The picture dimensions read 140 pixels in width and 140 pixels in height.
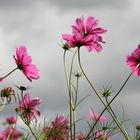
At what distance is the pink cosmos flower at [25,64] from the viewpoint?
200 cm

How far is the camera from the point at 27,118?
2496 millimetres

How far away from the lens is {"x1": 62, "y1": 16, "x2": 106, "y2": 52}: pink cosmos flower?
7.72 ft

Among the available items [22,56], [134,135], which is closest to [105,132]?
[134,135]

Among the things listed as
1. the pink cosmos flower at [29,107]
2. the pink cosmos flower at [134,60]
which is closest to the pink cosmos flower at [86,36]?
the pink cosmos flower at [134,60]

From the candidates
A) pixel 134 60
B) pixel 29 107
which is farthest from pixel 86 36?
pixel 29 107

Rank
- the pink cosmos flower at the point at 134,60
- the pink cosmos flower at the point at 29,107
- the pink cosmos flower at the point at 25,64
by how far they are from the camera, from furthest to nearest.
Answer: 1. the pink cosmos flower at the point at 29,107
2. the pink cosmos flower at the point at 134,60
3. the pink cosmos flower at the point at 25,64

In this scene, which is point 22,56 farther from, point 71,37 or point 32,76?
point 71,37

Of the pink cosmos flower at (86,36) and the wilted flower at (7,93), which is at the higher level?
the pink cosmos flower at (86,36)

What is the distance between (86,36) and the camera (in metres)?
2.49

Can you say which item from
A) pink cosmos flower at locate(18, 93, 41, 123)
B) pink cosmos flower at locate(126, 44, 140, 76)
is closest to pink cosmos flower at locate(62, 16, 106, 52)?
pink cosmos flower at locate(126, 44, 140, 76)

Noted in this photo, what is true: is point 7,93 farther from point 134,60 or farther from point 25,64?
point 134,60

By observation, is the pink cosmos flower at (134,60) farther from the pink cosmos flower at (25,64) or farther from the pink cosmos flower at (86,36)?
the pink cosmos flower at (25,64)

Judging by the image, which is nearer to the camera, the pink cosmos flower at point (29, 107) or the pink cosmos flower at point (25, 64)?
the pink cosmos flower at point (25, 64)

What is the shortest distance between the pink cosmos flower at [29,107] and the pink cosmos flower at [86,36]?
0.46 meters
